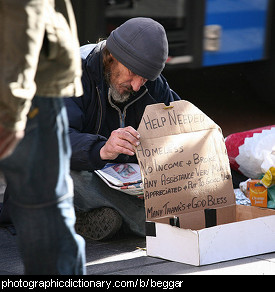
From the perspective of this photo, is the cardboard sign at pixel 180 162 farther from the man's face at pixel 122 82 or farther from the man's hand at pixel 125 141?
the man's face at pixel 122 82

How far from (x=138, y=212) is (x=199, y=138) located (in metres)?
0.51

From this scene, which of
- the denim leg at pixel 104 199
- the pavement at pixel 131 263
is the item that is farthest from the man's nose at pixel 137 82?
the pavement at pixel 131 263

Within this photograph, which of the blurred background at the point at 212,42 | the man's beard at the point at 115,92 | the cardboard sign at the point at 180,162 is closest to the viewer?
the cardboard sign at the point at 180,162

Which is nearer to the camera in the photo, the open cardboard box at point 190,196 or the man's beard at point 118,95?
the open cardboard box at point 190,196

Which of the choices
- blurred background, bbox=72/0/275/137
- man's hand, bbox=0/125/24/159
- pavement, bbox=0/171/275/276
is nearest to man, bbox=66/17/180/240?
pavement, bbox=0/171/275/276

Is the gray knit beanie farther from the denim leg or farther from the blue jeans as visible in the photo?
the blue jeans

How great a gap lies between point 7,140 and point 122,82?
151cm

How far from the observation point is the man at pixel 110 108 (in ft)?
9.92

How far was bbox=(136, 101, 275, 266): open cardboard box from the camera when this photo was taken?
9.11 ft

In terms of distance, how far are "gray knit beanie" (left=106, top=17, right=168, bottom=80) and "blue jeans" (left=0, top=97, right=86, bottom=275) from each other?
3.83 ft

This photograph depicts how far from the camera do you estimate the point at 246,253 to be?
287 centimetres

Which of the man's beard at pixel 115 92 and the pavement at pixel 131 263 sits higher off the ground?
the man's beard at pixel 115 92

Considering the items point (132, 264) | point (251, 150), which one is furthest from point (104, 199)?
point (251, 150)

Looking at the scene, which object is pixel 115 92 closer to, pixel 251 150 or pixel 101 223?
pixel 101 223
